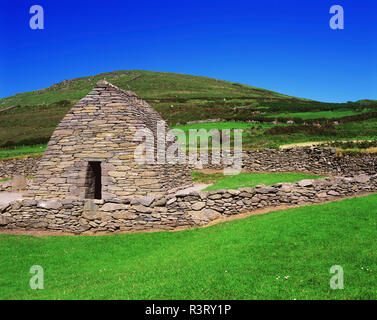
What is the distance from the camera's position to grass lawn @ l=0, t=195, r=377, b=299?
5152mm

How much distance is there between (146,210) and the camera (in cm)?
1094

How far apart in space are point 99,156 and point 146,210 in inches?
185

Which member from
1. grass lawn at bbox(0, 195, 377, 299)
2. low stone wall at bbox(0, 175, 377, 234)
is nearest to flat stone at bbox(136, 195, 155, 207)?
low stone wall at bbox(0, 175, 377, 234)

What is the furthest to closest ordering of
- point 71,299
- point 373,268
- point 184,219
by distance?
1. point 184,219
2. point 373,268
3. point 71,299

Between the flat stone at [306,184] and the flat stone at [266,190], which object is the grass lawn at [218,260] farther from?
the flat stone at [306,184]

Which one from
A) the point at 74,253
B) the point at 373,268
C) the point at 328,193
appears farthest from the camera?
the point at 328,193

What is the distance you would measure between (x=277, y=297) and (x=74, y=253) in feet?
22.0

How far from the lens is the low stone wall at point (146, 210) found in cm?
1095

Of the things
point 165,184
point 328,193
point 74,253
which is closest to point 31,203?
point 74,253

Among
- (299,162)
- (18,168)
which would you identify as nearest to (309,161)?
(299,162)

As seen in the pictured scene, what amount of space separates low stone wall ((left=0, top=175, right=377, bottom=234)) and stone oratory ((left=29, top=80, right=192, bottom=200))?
2.30 m
